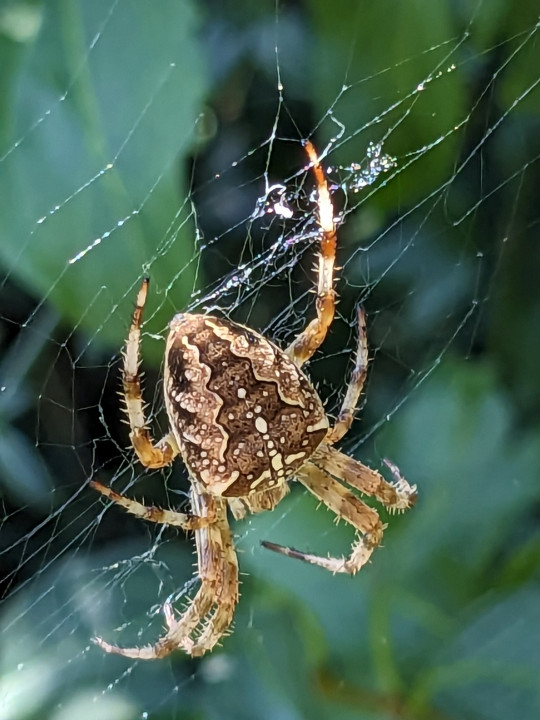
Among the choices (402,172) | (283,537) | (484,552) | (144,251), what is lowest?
(484,552)

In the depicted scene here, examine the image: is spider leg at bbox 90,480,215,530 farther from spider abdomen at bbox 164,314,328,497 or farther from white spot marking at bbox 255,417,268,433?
white spot marking at bbox 255,417,268,433

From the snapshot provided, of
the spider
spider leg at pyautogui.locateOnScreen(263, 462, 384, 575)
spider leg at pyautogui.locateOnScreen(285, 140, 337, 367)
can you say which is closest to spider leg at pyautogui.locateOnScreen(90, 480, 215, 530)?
the spider

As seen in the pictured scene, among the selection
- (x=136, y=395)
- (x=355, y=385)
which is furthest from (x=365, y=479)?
(x=136, y=395)

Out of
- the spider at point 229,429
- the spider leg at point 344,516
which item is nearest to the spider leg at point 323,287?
the spider at point 229,429

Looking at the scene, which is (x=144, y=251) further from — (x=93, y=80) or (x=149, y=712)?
(x=149, y=712)

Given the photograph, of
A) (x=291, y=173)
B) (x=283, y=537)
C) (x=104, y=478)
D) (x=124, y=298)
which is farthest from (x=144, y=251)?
(x=283, y=537)

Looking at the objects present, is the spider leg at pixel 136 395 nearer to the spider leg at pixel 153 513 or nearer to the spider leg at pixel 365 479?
the spider leg at pixel 153 513
